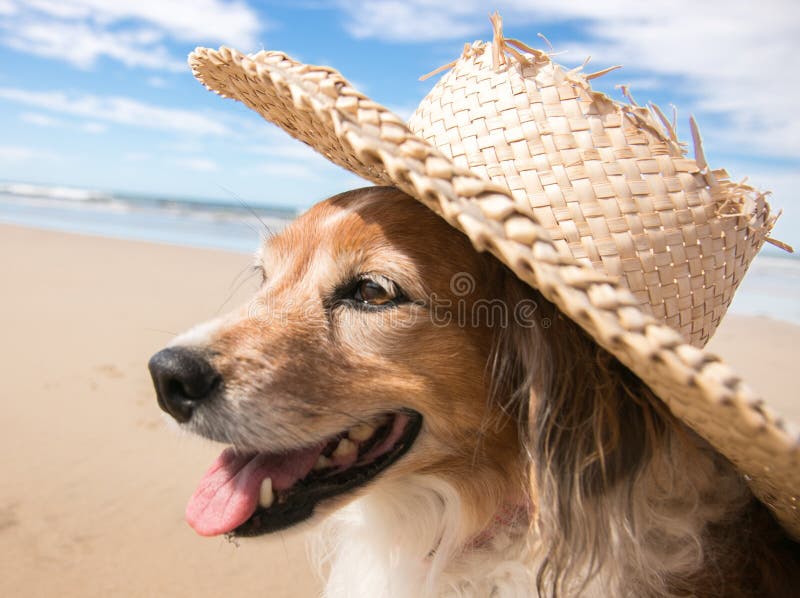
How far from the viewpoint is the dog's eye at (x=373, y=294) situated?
1.80 metres

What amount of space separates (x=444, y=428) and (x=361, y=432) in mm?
237

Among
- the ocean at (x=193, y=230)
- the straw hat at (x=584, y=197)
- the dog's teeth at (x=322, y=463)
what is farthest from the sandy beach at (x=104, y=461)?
the ocean at (x=193, y=230)

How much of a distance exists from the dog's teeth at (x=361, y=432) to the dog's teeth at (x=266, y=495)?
264 mm

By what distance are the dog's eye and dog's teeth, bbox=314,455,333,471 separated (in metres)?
0.46

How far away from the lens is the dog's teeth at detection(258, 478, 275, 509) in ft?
5.87

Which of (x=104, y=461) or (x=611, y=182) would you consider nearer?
(x=611, y=182)

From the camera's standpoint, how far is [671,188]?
144 cm

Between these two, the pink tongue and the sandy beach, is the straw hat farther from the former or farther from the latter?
the sandy beach

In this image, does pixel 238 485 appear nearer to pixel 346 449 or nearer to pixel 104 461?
pixel 346 449

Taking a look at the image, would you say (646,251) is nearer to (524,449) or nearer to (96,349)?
(524,449)

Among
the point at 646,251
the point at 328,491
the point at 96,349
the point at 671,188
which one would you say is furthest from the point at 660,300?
the point at 96,349

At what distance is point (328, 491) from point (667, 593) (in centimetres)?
93

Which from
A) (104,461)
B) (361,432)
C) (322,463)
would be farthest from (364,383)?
(104,461)

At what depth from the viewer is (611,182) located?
1410mm
